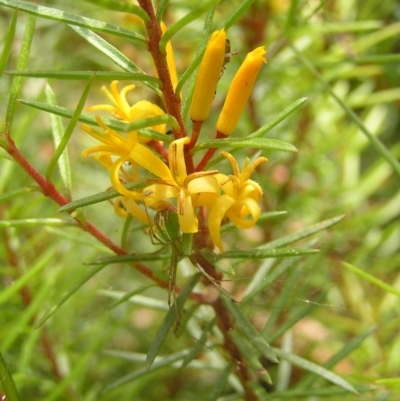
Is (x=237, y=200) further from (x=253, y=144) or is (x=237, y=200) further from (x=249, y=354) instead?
(x=249, y=354)

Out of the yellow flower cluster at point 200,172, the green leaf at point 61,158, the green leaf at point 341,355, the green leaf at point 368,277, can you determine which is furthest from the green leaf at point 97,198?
the green leaf at point 341,355

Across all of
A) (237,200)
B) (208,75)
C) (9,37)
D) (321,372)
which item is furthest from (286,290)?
(9,37)

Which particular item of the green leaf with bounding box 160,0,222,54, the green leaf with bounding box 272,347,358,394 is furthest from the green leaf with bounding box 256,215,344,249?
the green leaf with bounding box 160,0,222,54

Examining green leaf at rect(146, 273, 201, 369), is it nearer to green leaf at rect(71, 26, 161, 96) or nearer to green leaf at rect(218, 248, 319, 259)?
green leaf at rect(218, 248, 319, 259)

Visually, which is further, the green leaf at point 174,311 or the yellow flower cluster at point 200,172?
the green leaf at point 174,311

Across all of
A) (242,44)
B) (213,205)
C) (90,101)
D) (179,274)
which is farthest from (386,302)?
(90,101)

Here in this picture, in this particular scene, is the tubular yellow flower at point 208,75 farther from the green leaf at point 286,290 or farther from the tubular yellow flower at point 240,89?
the green leaf at point 286,290

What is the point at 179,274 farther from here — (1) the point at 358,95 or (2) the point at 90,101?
(2) the point at 90,101
